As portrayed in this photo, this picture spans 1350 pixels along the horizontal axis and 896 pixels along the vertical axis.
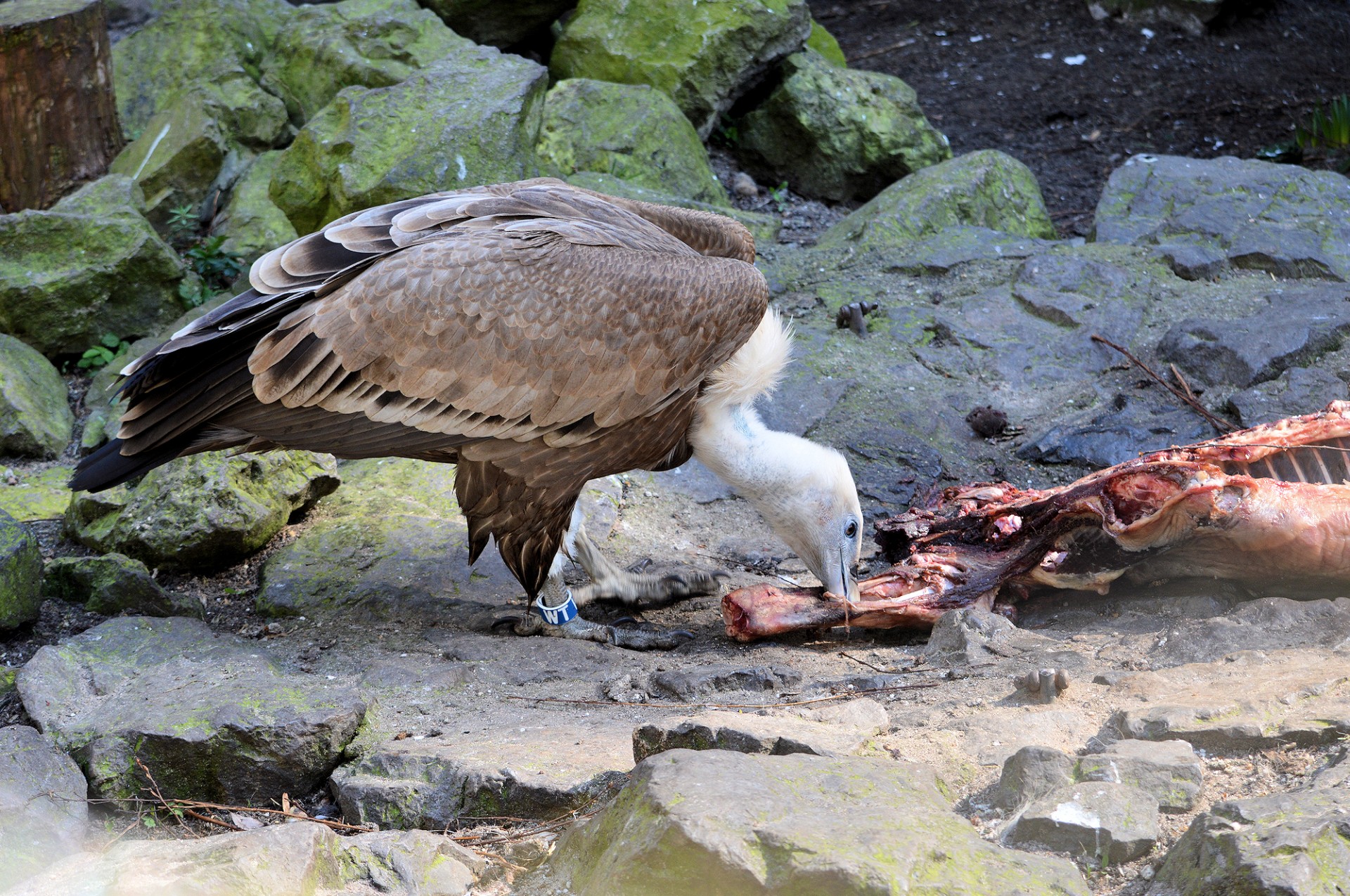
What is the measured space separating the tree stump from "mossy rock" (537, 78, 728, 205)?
2228 mm

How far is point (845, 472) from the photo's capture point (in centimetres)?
369

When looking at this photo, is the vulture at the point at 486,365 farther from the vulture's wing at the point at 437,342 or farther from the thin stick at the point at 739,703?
the thin stick at the point at 739,703

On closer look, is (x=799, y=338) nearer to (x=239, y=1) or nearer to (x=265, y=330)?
(x=265, y=330)

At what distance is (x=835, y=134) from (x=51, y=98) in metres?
4.30

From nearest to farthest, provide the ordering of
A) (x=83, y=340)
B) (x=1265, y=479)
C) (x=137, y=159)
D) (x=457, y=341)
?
(x=1265, y=479), (x=457, y=341), (x=83, y=340), (x=137, y=159)

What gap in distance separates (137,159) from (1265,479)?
5599mm

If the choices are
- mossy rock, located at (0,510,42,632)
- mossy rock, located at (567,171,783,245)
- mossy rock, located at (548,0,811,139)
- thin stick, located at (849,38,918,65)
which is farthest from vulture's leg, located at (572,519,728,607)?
thin stick, located at (849,38,918,65)

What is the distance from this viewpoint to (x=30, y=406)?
4848 mm

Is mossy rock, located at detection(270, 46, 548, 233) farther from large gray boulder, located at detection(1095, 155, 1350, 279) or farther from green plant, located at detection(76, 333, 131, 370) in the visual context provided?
large gray boulder, located at detection(1095, 155, 1350, 279)

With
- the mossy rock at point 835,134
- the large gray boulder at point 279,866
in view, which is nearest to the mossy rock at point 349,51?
the mossy rock at point 835,134

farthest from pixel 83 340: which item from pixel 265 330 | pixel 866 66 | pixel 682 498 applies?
pixel 866 66

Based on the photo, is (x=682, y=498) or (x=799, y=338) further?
(x=799, y=338)

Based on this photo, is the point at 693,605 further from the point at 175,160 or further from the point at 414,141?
the point at 175,160

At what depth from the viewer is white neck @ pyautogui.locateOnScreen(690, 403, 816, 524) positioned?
3695mm
